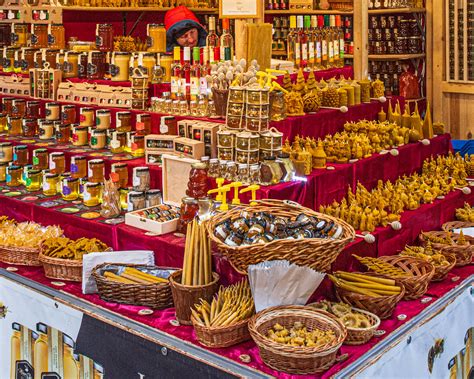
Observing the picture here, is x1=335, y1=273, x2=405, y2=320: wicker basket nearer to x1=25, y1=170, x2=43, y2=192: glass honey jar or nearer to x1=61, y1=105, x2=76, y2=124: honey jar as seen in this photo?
x1=25, y1=170, x2=43, y2=192: glass honey jar

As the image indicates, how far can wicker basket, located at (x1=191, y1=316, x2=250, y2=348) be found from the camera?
2672 millimetres

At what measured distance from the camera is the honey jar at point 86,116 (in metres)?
4.81

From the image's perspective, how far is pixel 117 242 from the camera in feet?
12.0

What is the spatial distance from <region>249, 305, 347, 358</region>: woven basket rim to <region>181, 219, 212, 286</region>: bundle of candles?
0.36 m

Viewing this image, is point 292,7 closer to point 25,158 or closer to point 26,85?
point 26,85

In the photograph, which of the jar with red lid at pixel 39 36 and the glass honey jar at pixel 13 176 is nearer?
the glass honey jar at pixel 13 176

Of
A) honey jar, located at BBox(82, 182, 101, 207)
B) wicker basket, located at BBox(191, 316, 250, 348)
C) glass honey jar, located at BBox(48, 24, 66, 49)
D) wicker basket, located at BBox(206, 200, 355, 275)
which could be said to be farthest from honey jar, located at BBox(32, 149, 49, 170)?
wicker basket, located at BBox(191, 316, 250, 348)

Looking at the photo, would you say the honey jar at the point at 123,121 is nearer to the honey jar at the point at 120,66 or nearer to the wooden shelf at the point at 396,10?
the honey jar at the point at 120,66

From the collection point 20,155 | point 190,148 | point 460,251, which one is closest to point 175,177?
point 190,148

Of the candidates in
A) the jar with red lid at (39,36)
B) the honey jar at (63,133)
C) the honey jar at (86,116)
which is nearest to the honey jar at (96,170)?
the honey jar at (86,116)

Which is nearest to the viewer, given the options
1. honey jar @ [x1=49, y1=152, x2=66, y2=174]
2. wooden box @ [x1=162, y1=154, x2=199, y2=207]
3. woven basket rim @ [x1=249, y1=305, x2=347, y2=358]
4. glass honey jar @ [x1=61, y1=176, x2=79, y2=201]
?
woven basket rim @ [x1=249, y1=305, x2=347, y2=358]

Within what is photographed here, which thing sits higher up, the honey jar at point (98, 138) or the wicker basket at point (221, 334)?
the honey jar at point (98, 138)

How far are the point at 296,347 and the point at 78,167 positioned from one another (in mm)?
2329

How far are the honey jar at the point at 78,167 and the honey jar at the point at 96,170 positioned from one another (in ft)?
0.35
